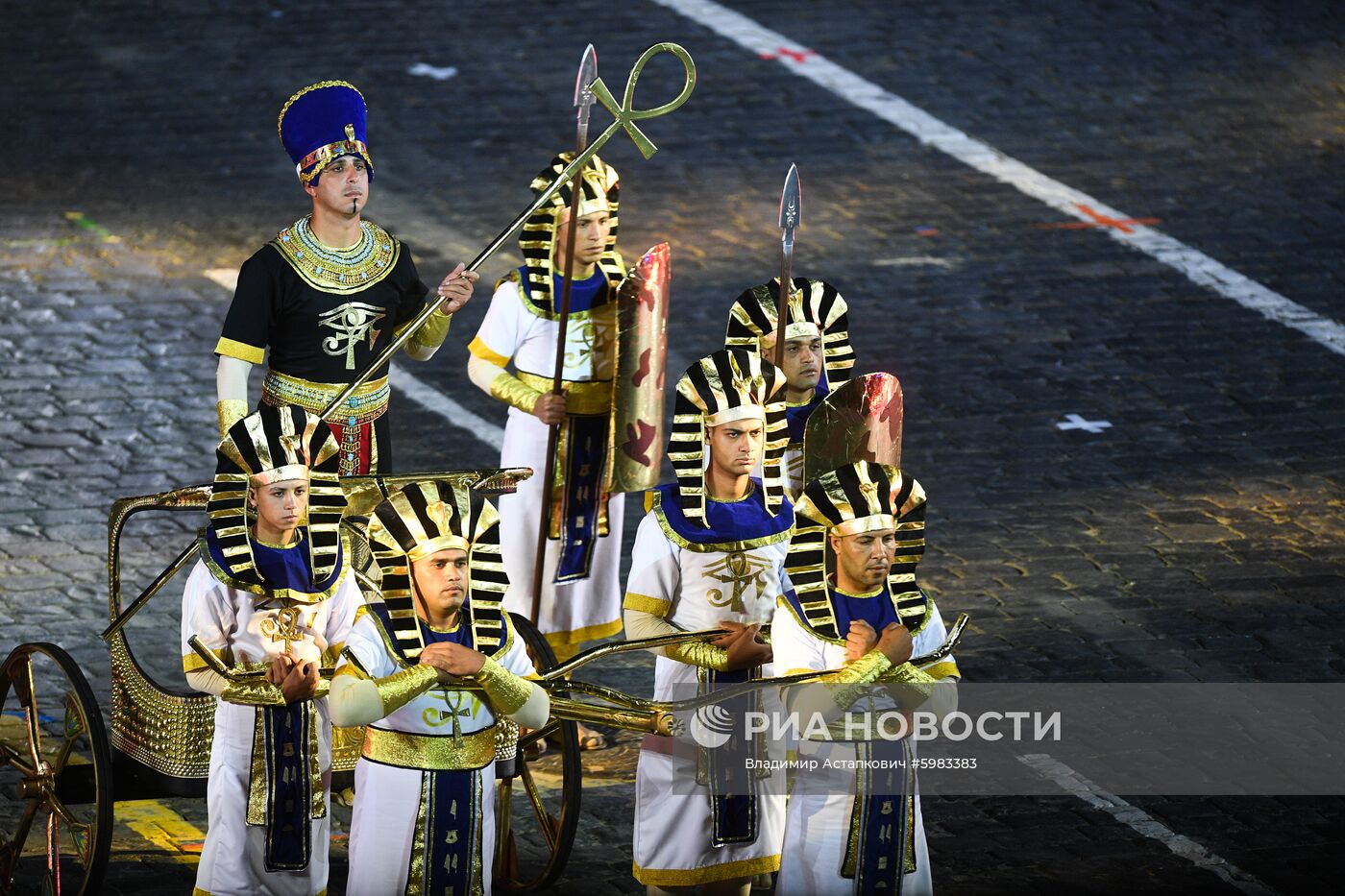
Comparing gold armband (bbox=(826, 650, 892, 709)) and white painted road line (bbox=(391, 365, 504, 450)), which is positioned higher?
→ white painted road line (bbox=(391, 365, 504, 450))

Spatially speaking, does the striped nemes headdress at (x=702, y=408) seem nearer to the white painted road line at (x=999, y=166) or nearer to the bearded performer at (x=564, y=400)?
the bearded performer at (x=564, y=400)

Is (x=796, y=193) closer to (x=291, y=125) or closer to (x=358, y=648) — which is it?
(x=291, y=125)

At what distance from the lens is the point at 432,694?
773 centimetres

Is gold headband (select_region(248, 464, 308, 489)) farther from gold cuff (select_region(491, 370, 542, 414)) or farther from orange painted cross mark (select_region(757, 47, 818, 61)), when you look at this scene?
orange painted cross mark (select_region(757, 47, 818, 61))

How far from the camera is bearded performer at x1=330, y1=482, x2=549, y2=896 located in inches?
302

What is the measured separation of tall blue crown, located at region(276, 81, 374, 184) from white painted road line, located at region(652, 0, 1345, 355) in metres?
8.07

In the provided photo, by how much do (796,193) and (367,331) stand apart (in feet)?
5.58

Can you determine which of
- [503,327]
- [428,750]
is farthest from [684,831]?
[503,327]

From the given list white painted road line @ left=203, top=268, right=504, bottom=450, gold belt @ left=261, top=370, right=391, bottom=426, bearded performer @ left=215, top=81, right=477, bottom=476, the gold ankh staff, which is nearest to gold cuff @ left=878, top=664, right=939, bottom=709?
the gold ankh staff

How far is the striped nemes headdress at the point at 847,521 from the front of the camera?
26.0ft

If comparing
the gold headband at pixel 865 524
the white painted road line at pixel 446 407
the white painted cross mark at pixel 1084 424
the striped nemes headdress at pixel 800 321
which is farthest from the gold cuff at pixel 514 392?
the white painted cross mark at pixel 1084 424

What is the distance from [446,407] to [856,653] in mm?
6745

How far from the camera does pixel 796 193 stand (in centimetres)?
944

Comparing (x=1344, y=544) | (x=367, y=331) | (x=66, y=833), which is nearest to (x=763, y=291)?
(x=367, y=331)
